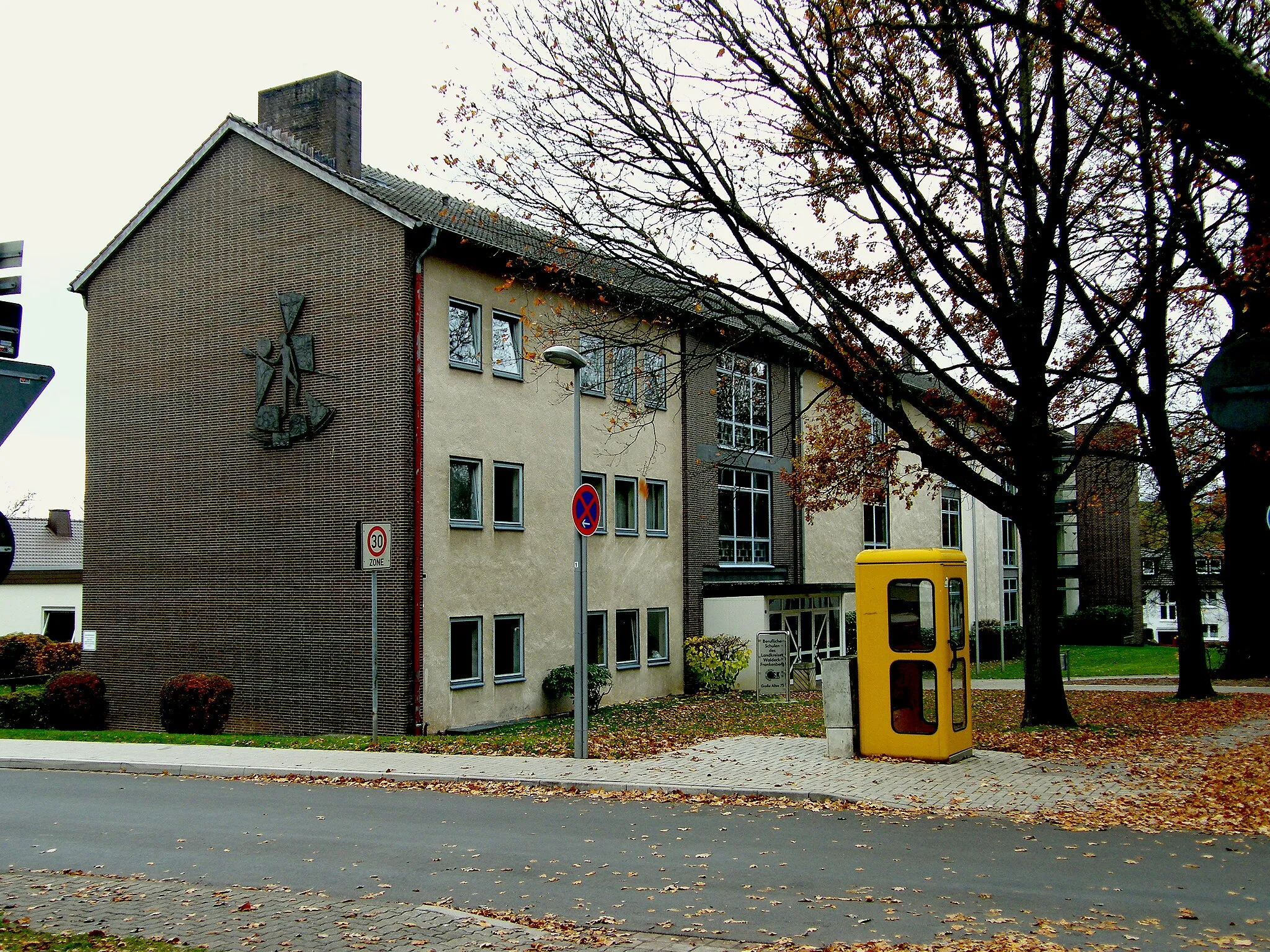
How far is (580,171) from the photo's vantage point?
586 inches

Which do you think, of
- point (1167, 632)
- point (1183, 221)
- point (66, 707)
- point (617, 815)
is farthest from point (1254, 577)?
point (1167, 632)

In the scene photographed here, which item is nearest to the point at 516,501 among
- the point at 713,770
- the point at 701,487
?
the point at 701,487

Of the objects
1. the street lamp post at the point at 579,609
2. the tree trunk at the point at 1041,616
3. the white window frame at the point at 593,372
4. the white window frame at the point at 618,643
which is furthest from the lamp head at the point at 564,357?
the white window frame at the point at 618,643

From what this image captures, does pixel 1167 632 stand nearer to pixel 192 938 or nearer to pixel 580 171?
pixel 580 171

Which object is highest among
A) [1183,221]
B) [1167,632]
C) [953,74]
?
[953,74]

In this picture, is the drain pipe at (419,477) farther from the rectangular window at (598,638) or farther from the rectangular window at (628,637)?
the rectangular window at (628,637)

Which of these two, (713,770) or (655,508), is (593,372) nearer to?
(655,508)

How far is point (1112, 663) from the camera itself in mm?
43375

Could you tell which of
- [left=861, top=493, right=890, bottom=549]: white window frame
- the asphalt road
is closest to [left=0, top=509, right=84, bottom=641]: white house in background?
[left=861, top=493, right=890, bottom=549]: white window frame

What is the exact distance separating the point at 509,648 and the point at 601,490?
16.0ft

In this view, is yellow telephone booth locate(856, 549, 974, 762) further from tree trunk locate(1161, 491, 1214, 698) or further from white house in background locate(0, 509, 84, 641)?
white house in background locate(0, 509, 84, 641)

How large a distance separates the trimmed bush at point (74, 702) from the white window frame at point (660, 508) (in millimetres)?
12368

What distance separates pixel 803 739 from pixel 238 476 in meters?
12.8

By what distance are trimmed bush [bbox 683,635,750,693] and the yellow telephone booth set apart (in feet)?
49.2
